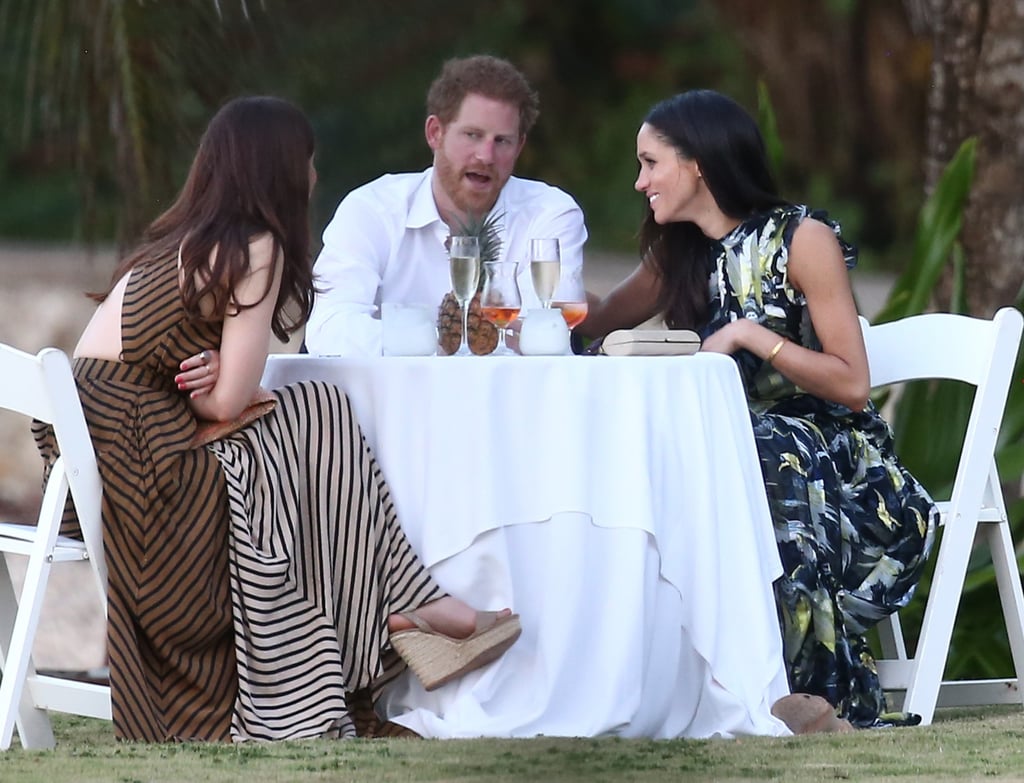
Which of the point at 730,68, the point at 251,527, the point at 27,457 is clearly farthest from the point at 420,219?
the point at 27,457

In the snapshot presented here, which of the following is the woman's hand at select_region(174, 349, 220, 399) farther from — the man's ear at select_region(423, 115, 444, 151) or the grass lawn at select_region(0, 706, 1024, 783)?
the man's ear at select_region(423, 115, 444, 151)

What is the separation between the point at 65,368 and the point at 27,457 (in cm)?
644

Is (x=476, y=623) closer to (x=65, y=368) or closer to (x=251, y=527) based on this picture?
(x=251, y=527)

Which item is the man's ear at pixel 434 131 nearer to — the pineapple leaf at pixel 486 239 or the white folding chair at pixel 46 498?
the pineapple leaf at pixel 486 239

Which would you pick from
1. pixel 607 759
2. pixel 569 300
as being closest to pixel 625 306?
pixel 569 300

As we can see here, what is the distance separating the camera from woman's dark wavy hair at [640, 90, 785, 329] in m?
2.94

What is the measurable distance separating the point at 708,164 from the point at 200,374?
926mm

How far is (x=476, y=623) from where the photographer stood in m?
2.48

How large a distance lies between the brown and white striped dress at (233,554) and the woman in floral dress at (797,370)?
1.88 ft

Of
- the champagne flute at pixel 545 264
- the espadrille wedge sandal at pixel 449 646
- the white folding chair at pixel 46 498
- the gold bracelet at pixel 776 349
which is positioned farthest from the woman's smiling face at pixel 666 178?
the white folding chair at pixel 46 498

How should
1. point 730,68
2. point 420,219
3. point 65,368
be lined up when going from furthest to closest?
point 730,68 < point 420,219 < point 65,368

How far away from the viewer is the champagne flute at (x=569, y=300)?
2.63 metres

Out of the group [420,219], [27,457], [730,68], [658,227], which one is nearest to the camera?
[658,227]

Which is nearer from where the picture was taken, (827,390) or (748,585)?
(748,585)
